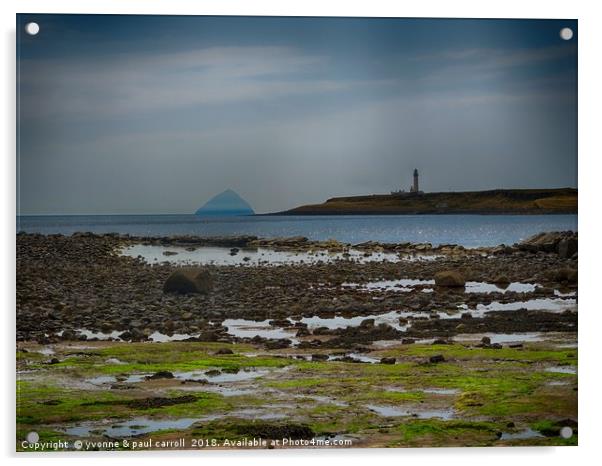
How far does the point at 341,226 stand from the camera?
705 cm

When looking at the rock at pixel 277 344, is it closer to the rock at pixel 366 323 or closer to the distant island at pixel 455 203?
the rock at pixel 366 323

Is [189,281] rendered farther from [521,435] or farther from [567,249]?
[567,249]

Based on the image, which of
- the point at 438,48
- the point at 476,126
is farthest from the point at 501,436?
the point at 438,48

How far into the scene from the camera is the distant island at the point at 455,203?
7.13 metres

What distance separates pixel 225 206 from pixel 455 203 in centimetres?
183

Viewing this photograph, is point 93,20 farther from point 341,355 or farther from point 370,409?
point 370,409

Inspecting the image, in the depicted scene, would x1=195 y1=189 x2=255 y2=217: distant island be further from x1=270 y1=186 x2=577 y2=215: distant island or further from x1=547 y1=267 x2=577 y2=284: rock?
x1=547 y1=267 x2=577 y2=284: rock

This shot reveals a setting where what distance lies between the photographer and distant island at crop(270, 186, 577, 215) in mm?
7133

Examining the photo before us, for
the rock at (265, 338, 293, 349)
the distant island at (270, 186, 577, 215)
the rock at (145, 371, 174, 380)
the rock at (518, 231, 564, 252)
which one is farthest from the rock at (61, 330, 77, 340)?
the rock at (518, 231, 564, 252)

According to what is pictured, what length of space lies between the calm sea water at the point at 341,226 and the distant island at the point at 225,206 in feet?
0.16

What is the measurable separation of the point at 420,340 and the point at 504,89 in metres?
2.08

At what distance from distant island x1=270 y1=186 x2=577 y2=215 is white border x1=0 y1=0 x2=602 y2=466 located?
0.21 metres

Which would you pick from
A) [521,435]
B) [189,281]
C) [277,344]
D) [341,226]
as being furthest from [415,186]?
[521,435]

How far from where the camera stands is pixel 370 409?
273 inches
